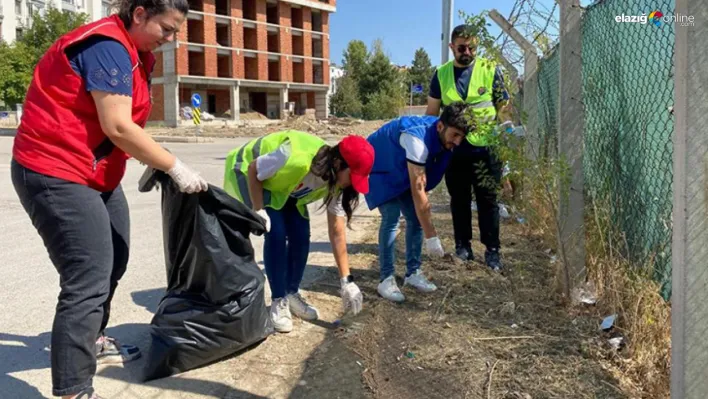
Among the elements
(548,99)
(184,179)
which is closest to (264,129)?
(548,99)

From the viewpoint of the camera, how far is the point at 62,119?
2.25 meters

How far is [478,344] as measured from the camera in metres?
3.04

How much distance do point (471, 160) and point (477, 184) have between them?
19 centimetres

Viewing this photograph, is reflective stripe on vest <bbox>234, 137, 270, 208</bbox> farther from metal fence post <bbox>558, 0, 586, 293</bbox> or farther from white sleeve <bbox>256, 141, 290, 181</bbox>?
metal fence post <bbox>558, 0, 586, 293</bbox>

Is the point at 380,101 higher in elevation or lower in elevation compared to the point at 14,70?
higher

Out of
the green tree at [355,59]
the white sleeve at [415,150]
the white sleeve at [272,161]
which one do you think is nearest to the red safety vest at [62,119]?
the white sleeve at [272,161]

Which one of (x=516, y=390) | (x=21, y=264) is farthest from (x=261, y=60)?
(x=516, y=390)

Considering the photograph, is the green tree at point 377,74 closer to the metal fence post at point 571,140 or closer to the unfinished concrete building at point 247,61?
the unfinished concrete building at point 247,61

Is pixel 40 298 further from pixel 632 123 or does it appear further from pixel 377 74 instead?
pixel 377 74

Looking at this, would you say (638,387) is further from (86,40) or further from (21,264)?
(21,264)

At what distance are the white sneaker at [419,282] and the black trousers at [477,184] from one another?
72cm

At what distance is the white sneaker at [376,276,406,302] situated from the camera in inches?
151

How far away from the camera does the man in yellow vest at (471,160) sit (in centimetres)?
445
